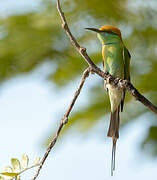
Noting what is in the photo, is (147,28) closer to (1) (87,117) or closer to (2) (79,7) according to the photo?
(2) (79,7)

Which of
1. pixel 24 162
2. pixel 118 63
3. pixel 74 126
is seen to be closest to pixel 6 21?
pixel 74 126

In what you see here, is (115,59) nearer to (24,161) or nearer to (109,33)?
(109,33)

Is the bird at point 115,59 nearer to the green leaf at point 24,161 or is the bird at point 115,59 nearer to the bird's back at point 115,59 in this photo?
the bird's back at point 115,59

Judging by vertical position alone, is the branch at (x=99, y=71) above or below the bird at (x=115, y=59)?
below

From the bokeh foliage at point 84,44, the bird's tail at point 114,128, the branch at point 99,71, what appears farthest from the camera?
the bokeh foliage at point 84,44

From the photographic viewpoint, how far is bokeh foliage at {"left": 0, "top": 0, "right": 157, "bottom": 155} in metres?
1.92

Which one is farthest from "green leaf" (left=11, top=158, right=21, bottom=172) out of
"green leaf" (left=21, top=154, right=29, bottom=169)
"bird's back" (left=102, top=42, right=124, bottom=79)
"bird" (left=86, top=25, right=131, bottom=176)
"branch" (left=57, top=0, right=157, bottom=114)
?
"bird's back" (left=102, top=42, right=124, bottom=79)

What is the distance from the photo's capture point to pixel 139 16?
199 cm

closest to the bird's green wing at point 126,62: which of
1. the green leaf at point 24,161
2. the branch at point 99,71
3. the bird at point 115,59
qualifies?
the bird at point 115,59

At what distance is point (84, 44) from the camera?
204 centimetres

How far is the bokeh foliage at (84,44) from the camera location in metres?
1.92

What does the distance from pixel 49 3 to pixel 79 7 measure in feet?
0.99

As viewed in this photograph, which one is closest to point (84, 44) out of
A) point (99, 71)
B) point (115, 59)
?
point (115, 59)

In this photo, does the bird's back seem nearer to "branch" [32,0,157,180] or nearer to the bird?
the bird
